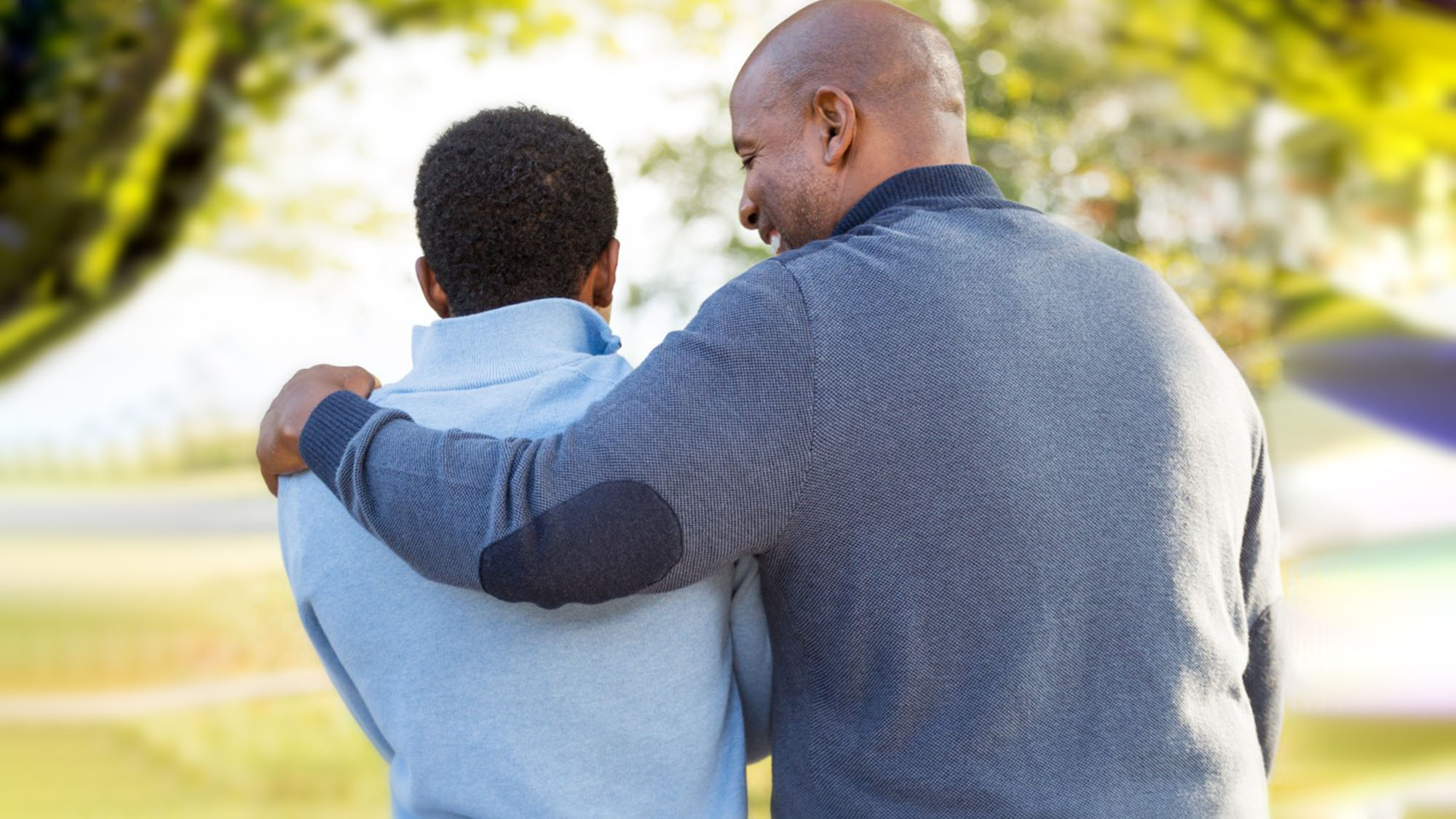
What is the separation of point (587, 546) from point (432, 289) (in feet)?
1.30

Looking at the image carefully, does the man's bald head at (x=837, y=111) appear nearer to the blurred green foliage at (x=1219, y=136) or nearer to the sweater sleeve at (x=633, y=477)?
the sweater sleeve at (x=633, y=477)

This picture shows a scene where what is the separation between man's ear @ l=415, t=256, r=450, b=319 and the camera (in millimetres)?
1306

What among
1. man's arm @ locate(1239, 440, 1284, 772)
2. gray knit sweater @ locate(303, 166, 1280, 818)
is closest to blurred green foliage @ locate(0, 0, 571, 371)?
gray knit sweater @ locate(303, 166, 1280, 818)

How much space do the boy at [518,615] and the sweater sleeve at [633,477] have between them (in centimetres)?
12

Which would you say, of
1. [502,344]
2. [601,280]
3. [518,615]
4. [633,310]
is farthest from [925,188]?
[633,310]

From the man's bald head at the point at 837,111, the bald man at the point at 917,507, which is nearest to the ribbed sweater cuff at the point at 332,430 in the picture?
the bald man at the point at 917,507

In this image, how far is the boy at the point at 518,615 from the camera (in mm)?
1187

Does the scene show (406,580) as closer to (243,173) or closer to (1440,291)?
(243,173)

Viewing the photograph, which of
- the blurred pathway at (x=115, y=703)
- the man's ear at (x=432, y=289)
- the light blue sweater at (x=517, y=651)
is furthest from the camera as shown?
the blurred pathway at (x=115, y=703)

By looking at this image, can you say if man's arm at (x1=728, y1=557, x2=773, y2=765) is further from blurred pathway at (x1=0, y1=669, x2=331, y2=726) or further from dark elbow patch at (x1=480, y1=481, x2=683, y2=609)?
blurred pathway at (x1=0, y1=669, x2=331, y2=726)

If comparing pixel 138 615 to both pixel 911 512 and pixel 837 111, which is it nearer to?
pixel 837 111

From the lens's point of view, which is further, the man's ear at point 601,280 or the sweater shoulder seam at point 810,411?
the man's ear at point 601,280

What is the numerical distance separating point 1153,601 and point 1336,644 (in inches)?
169

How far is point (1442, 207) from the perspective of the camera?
190 inches
